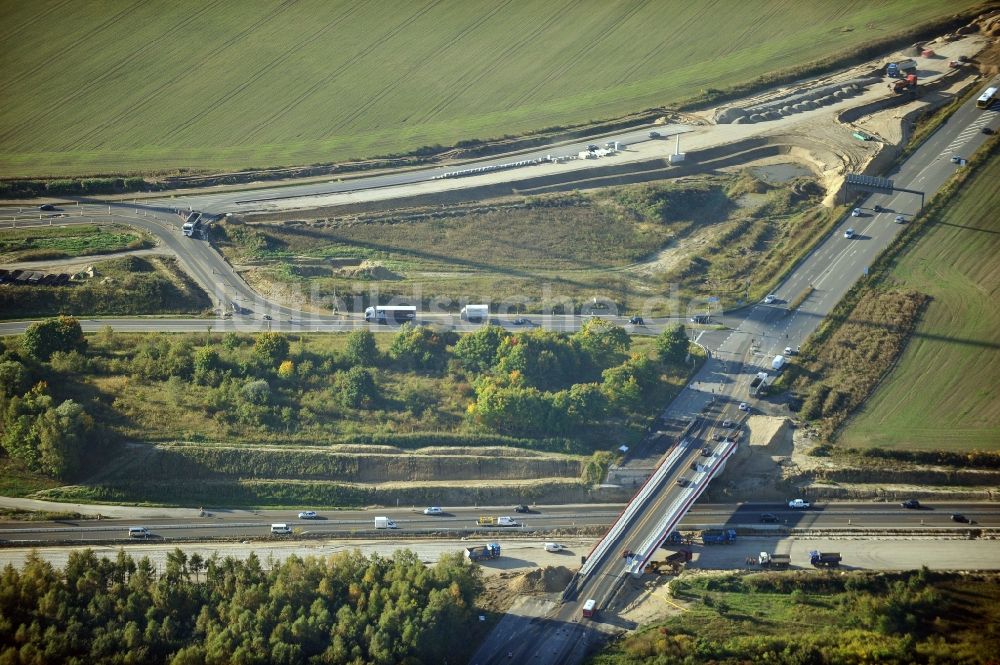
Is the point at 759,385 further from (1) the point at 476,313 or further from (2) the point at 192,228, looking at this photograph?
(2) the point at 192,228

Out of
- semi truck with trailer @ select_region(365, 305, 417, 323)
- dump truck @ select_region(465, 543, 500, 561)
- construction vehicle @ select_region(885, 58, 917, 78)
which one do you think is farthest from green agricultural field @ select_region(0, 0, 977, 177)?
dump truck @ select_region(465, 543, 500, 561)

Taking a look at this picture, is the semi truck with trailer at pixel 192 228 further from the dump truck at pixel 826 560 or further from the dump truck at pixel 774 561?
the dump truck at pixel 826 560

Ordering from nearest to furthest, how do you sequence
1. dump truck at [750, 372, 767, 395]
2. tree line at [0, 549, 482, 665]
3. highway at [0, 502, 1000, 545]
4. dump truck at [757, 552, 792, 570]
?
tree line at [0, 549, 482, 665]
dump truck at [757, 552, 792, 570]
highway at [0, 502, 1000, 545]
dump truck at [750, 372, 767, 395]

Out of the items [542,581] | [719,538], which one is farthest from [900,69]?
[542,581]

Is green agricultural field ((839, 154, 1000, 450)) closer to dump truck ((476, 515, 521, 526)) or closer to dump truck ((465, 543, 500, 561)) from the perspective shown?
dump truck ((476, 515, 521, 526))

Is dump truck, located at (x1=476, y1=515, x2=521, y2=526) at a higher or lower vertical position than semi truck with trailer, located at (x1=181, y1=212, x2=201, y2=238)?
lower

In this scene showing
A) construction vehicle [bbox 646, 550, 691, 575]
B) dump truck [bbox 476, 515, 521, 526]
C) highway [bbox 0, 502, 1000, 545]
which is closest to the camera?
construction vehicle [bbox 646, 550, 691, 575]

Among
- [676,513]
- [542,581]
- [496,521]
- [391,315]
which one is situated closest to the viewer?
[542,581]
